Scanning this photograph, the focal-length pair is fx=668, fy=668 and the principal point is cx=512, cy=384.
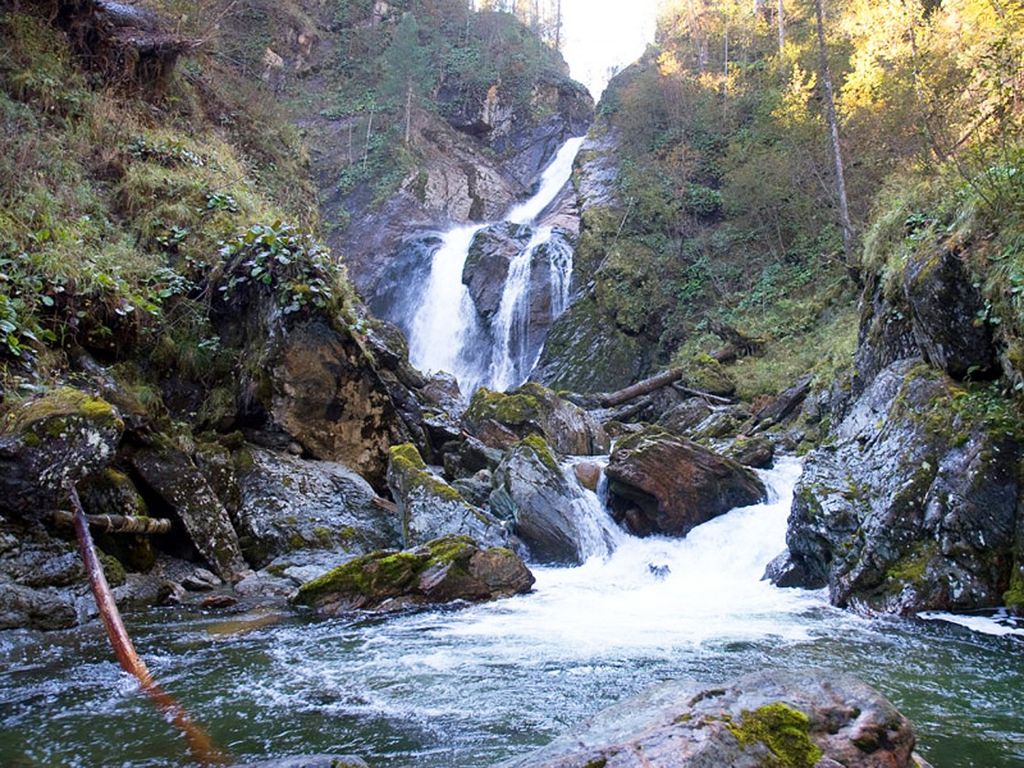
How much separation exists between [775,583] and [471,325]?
17.8 m

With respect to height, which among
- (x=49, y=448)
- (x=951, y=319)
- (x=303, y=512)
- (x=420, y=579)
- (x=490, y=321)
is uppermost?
(x=490, y=321)

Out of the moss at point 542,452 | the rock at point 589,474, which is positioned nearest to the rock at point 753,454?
the rock at point 589,474

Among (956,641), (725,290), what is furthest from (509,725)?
(725,290)

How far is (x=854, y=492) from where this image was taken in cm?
753

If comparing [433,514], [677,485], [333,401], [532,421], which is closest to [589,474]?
[677,485]

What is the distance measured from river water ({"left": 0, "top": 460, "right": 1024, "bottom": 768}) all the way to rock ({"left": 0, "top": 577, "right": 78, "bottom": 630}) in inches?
8.9

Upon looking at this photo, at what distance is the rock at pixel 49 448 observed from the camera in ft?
19.1

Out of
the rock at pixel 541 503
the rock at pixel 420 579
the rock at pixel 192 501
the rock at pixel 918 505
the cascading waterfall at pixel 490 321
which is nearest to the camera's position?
the rock at pixel 918 505

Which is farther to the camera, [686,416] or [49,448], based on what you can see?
[686,416]

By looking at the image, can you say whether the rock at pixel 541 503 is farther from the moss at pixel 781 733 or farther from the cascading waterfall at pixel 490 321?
the cascading waterfall at pixel 490 321

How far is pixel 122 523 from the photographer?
681 centimetres

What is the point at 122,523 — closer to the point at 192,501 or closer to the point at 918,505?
the point at 192,501

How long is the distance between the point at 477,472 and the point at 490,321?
13244 millimetres

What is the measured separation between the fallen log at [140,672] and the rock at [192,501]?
2.10m
